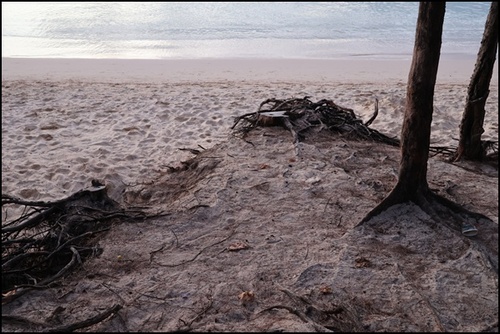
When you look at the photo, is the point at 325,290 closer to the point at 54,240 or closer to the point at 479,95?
the point at 54,240

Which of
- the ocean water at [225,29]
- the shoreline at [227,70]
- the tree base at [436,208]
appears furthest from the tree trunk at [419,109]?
the ocean water at [225,29]

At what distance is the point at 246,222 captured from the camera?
3.73 metres

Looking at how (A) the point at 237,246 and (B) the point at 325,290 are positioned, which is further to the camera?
(A) the point at 237,246

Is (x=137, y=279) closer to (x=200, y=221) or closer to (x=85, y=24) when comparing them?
(x=200, y=221)

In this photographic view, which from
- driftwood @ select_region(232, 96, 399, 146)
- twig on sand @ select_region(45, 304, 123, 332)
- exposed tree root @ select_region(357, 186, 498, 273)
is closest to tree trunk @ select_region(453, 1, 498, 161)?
driftwood @ select_region(232, 96, 399, 146)

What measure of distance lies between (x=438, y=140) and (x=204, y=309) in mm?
4524

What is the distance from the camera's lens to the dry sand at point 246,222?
9.27 feet

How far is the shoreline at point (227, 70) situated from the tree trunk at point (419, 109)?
20.7 ft

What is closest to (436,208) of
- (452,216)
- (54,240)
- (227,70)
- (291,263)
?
(452,216)

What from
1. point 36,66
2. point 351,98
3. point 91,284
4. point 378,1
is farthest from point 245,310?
point 378,1

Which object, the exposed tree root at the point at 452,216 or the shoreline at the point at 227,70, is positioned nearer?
the exposed tree root at the point at 452,216

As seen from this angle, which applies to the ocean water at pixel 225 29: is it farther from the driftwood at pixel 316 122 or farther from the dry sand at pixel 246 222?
the driftwood at pixel 316 122

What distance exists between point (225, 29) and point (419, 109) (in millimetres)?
13435

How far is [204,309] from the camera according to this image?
2.82 m
